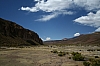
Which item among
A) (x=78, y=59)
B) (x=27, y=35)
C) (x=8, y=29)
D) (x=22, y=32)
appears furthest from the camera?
(x=27, y=35)

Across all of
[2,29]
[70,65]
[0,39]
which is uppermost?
[2,29]

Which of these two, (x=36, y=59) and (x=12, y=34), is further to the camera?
(x=12, y=34)

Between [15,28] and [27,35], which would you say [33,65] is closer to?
[15,28]

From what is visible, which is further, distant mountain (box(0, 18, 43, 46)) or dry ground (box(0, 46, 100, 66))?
distant mountain (box(0, 18, 43, 46))

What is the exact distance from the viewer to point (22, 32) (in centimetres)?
15662

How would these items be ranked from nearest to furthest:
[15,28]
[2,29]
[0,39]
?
[0,39] < [2,29] < [15,28]

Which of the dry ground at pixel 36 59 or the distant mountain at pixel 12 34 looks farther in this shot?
the distant mountain at pixel 12 34

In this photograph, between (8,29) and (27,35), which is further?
(27,35)

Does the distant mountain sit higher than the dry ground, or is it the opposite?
the distant mountain

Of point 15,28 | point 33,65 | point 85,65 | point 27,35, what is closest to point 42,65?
point 33,65

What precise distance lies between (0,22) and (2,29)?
6223 mm

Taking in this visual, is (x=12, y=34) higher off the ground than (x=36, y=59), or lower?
higher

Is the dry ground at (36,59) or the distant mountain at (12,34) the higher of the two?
the distant mountain at (12,34)

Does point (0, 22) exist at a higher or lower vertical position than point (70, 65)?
higher
